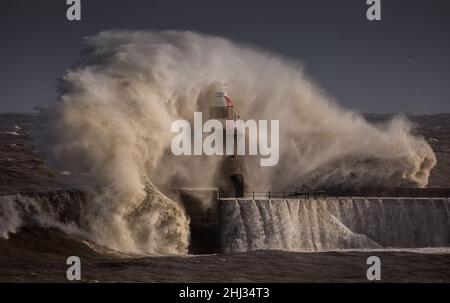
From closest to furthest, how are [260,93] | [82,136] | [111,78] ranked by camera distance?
[82,136]
[111,78]
[260,93]

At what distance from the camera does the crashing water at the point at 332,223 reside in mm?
34750

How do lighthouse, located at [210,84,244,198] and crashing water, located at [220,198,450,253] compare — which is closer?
crashing water, located at [220,198,450,253]

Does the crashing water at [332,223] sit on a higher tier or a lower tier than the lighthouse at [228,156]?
lower

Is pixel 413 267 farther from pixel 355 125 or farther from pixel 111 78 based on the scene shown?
pixel 355 125

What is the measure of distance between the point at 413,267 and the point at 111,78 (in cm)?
1357

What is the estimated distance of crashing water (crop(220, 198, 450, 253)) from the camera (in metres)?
34.8

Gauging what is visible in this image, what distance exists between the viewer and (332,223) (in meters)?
36.9

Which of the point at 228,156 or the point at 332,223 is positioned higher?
the point at 228,156

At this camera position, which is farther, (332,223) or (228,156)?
(228,156)

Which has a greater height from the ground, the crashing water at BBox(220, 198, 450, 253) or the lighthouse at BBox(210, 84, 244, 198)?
the lighthouse at BBox(210, 84, 244, 198)

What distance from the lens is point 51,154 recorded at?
35.8 meters

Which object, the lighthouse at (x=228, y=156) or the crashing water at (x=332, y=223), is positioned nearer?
the crashing water at (x=332, y=223)
